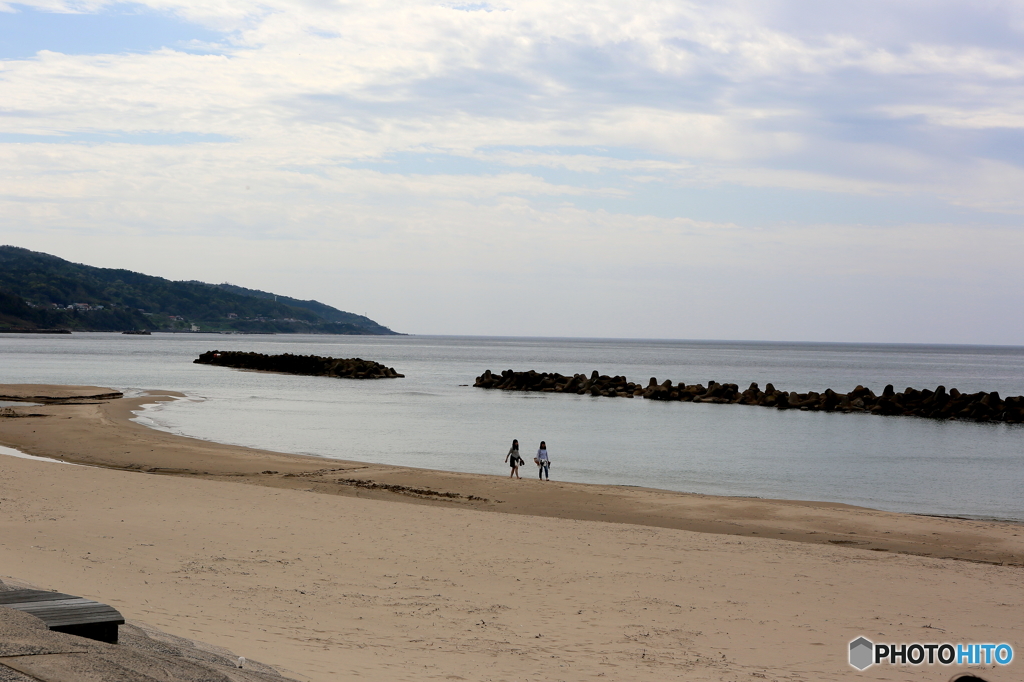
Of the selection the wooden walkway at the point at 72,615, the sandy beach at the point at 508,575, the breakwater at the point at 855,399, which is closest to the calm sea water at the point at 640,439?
the breakwater at the point at 855,399

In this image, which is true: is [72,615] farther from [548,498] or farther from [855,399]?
[855,399]

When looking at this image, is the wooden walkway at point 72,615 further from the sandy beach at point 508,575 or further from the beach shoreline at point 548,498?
the beach shoreline at point 548,498

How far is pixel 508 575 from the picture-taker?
938cm

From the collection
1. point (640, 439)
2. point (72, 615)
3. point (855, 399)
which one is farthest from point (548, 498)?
point (855, 399)

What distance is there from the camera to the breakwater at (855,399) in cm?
4425

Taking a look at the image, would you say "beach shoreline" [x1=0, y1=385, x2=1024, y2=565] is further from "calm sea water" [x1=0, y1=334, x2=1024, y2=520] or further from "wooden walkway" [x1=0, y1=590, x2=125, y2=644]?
"wooden walkway" [x1=0, y1=590, x2=125, y2=644]

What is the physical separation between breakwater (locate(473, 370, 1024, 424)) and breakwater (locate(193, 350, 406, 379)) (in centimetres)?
1873

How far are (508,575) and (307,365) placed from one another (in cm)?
6807

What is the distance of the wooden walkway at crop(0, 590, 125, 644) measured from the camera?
3781mm

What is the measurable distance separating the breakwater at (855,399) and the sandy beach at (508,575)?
3177 centimetres

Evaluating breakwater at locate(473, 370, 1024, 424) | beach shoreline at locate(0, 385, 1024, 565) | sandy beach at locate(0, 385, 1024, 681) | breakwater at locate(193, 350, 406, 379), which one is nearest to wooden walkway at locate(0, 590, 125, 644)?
sandy beach at locate(0, 385, 1024, 681)

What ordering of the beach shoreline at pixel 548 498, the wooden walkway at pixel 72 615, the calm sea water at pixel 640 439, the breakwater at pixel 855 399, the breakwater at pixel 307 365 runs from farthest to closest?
1. the breakwater at pixel 307 365
2. the breakwater at pixel 855 399
3. the calm sea water at pixel 640 439
4. the beach shoreline at pixel 548 498
5. the wooden walkway at pixel 72 615

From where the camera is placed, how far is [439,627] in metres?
7.35

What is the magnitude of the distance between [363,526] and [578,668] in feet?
19.8
